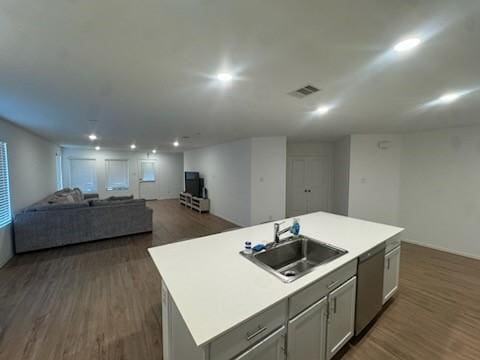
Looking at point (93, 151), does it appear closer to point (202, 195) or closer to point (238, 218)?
point (202, 195)

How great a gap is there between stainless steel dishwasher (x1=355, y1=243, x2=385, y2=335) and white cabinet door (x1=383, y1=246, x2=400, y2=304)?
174 mm

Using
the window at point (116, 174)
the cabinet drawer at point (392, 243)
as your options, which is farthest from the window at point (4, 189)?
the window at point (116, 174)

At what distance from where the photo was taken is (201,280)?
134cm

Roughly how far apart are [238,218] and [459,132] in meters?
5.12

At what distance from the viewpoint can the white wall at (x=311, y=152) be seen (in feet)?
20.0

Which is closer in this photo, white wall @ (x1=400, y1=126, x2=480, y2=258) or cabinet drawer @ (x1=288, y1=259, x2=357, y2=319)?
cabinet drawer @ (x1=288, y1=259, x2=357, y2=319)

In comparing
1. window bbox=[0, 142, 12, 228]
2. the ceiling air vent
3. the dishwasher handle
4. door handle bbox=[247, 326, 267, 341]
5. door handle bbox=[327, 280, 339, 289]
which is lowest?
door handle bbox=[327, 280, 339, 289]

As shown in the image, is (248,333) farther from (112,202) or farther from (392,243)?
(112,202)

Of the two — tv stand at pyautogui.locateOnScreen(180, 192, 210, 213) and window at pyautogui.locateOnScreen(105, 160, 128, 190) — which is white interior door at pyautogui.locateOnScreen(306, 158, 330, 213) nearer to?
tv stand at pyautogui.locateOnScreen(180, 192, 210, 213)

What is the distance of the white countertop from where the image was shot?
40.6 inches

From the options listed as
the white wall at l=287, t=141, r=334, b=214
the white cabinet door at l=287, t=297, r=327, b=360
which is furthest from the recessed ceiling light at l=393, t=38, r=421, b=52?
the white wall at l=287, t=141, r=334, b=214

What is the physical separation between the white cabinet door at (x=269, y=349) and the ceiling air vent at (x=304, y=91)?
2.08 m

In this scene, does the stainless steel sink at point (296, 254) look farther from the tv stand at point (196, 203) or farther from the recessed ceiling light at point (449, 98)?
the tv stand at point (196, 203)

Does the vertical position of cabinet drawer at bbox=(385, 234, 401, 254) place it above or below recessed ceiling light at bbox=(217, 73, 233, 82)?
below
